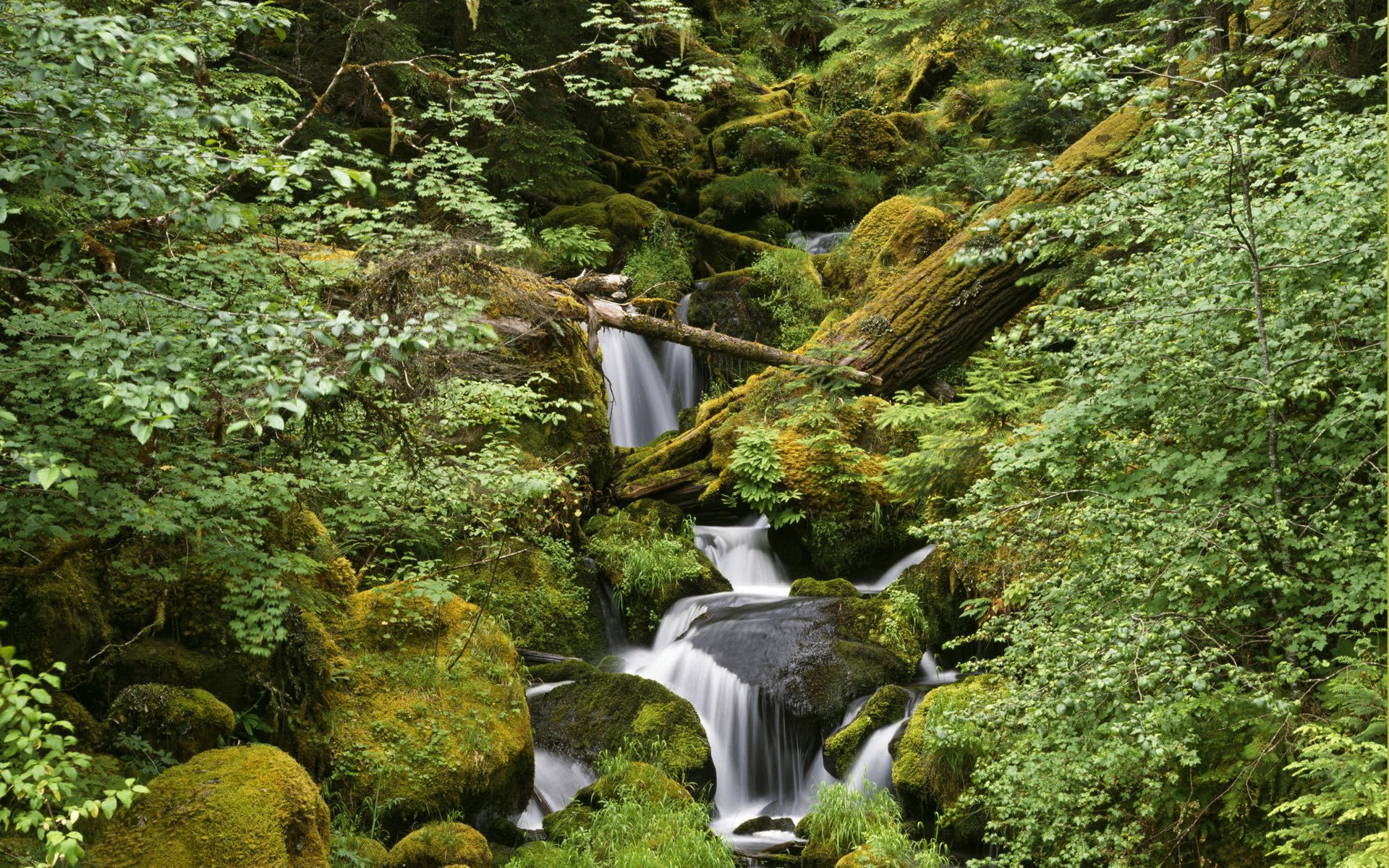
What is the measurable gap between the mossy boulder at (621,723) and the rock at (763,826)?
448 mm

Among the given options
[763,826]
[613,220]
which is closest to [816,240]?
[613,220]

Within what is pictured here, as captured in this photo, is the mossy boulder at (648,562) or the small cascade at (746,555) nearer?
the mossy boulder at (648,562)

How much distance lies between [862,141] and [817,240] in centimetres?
310

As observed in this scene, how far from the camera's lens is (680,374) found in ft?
49.1

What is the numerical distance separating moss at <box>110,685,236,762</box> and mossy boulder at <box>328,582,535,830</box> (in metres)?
1.29

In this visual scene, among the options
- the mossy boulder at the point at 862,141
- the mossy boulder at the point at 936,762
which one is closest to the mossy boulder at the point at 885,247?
the mossy boulder at the point at 862,141

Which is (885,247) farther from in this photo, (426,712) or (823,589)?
(426,712)

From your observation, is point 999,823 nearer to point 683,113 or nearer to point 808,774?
point 808,774

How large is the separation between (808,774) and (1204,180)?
568 cm

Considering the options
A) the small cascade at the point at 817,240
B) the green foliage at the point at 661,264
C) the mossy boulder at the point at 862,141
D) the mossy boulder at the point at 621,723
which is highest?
the mossy boulder at the point at 862,141

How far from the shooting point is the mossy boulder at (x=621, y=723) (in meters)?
8.00

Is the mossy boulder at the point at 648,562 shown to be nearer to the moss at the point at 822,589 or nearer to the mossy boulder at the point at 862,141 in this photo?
the moss at the point at 822,589

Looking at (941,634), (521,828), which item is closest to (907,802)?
(941,634)

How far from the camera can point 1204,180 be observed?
191 inches
